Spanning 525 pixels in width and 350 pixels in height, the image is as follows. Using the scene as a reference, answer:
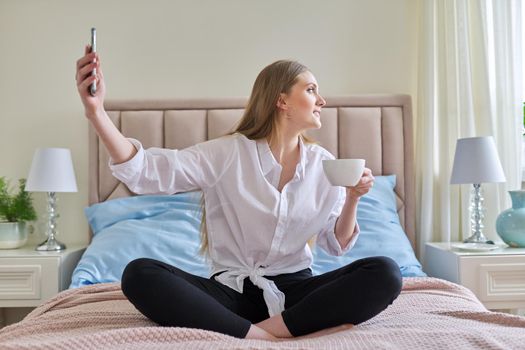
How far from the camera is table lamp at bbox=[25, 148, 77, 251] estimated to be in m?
2.63

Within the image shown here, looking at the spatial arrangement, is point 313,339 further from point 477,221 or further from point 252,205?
point 477,221

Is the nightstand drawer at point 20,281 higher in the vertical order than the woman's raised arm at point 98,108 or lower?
lower

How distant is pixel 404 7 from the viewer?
10.0 feet

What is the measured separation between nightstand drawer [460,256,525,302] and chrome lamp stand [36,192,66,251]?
182cm

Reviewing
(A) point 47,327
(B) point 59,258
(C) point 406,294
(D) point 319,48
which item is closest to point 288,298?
(C) point 406,294

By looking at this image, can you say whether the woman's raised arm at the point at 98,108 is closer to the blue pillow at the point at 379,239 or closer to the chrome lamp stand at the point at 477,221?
the blue pillow at the point at 379,239

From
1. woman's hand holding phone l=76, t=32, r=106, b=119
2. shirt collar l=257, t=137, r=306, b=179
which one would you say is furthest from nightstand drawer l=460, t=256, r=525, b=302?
woman's hand holding phone l=76, t=32, r=106, b=119

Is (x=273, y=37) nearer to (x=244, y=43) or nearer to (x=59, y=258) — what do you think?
(x=244, y=43)

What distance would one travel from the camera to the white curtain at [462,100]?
2.66m

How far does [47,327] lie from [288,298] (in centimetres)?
64

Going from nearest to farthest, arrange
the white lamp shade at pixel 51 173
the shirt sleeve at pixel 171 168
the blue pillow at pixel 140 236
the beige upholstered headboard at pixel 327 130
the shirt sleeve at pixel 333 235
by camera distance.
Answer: the shirt sleeve at pixel 171 168, the shirt sleeve at pixel 333 235, the blue pillow at pixel 140 236, the white lamp shade at pixel 51 173, the beige upholstered headboard at pixel 327 130

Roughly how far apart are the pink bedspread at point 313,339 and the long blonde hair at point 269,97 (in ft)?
1.40

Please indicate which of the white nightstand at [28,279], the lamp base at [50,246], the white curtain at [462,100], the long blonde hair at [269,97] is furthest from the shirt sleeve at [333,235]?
the lamp base at [50,246]

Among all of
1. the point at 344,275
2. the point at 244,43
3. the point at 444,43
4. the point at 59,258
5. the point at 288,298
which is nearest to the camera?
the point at 344,275
